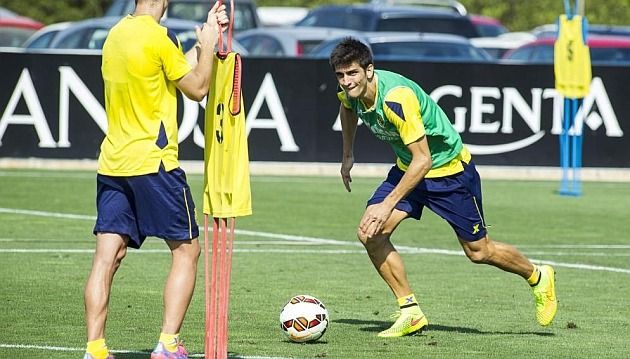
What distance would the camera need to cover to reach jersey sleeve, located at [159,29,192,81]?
7789mm

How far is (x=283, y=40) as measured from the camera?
24812 mm

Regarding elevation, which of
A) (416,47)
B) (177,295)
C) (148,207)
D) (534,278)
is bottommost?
(534,278)

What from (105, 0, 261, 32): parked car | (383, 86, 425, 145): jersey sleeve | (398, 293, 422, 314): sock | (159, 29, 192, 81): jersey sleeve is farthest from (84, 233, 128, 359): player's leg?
(105, 0, 261, 32): parked car

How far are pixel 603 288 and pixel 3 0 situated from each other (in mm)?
34549

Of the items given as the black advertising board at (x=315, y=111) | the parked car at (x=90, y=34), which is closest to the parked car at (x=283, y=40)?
the parked car at (x=90, y=34)

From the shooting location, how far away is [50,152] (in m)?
21.6

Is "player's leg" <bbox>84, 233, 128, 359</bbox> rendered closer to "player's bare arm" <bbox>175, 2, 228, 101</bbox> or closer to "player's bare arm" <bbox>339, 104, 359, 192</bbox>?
"player's bare arm" <bbox>175, 2, 228, 101</bbox>

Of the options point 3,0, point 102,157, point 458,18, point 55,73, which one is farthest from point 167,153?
point 3,0

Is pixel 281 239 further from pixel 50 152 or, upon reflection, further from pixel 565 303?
pixel 50 152

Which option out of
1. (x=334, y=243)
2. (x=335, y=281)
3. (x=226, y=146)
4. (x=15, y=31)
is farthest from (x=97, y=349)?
(x=15, y=31)

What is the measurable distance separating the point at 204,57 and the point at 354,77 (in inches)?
63.3

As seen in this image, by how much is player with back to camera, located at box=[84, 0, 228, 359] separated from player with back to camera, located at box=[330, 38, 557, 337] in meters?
1.51

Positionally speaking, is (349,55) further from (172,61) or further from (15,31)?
(15,31)

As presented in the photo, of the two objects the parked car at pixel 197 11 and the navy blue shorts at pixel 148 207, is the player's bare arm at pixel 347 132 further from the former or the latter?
the parked car at pixel 197 11
